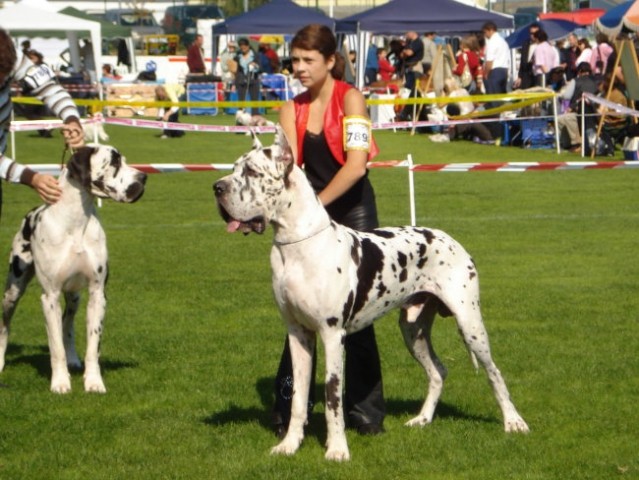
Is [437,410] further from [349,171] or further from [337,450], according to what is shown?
[349,171]

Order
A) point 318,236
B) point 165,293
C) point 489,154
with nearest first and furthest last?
1. point 318,236
2. point 165,293
3. point 489,154

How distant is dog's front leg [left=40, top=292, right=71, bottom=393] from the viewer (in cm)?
775

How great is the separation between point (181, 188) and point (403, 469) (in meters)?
14.1

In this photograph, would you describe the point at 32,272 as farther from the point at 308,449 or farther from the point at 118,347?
the point at 308,449

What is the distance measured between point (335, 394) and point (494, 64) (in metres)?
23.0

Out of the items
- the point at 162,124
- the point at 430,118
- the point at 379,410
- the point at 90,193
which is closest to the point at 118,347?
the point at 90,193

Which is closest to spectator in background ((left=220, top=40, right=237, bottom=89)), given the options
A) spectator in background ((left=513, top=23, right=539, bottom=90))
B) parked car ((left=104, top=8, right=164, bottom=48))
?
spectator in background ((left=513, top=23, right=539, bottom=90))

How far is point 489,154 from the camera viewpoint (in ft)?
78.3

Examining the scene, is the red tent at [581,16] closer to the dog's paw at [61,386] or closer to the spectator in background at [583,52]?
the spectator in background at [583,52]

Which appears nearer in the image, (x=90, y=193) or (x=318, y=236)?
(x=318, y=236)

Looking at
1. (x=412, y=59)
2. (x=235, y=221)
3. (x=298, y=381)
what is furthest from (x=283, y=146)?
(x=412, y=59)

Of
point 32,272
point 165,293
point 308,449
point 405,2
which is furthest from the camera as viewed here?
point 405,2

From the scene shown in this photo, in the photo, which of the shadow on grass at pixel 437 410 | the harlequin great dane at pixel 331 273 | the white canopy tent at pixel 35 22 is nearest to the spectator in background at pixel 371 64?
the white canopy tent at pixel 35 22

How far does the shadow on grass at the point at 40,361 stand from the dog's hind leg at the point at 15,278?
290 millimetres
